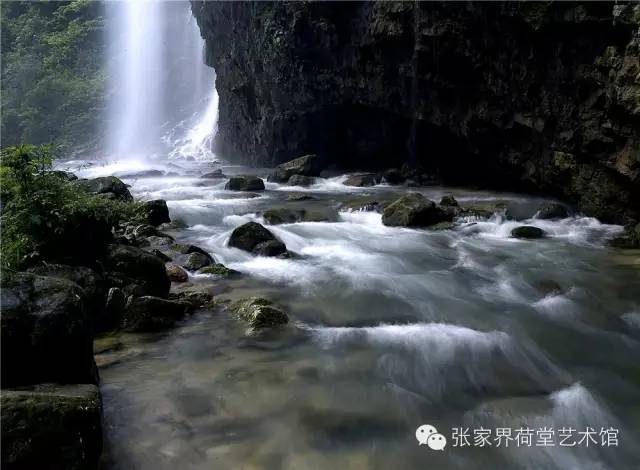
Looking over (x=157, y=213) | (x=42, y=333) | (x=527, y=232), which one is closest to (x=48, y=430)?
(x=42, y=333)

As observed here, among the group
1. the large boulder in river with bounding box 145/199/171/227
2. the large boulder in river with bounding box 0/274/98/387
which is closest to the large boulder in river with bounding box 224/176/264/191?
the large boulder in river with bounding box 145/199/171/227

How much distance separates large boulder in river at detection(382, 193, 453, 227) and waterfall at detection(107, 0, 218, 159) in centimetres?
2820

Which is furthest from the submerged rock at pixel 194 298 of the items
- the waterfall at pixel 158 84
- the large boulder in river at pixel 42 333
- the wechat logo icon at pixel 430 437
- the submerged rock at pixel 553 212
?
the waterfall at pixel 158 84

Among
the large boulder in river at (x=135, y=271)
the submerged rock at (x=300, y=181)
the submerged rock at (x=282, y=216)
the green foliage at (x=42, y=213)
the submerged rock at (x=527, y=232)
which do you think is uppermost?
the green foliage at (x=42, y=213)

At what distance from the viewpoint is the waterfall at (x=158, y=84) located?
43906 millimetres

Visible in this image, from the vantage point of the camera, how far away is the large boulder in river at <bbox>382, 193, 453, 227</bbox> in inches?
520

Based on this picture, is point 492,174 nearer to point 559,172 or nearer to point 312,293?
point 559,172

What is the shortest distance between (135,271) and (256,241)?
12.0 feet

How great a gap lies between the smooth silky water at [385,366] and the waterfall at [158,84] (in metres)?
32.8

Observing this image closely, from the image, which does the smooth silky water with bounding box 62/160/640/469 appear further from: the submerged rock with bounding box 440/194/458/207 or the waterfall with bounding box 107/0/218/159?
the waterfall with bounding box 107/0/218/159

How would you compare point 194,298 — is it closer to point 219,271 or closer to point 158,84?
point 219,271

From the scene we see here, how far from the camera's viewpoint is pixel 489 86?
1670 centimetres

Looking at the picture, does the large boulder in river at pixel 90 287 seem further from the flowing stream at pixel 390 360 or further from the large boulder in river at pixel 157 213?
the large boulder in river at pixel 157 213

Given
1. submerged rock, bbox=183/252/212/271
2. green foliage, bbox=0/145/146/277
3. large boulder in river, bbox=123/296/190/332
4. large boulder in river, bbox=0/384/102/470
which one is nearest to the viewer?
large boulder in river, bbox=0/384/102/470
